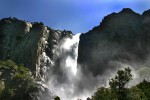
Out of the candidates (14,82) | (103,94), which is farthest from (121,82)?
(14,82)

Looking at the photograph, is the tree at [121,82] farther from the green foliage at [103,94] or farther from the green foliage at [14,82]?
the green foliage at [14,82]

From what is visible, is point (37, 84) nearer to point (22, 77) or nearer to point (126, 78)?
point (22, 77)

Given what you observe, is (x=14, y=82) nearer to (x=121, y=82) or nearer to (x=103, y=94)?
(x=103, y=94)

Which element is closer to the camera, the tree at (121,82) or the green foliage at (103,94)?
the tree at (121,82)

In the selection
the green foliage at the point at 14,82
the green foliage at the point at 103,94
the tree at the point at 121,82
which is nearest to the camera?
the tree at the point at 121,82

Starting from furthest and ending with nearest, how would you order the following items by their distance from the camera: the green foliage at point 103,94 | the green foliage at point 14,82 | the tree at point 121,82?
the green foliage at point 14,82 < the green foliage at point 103,94 < the tree at point 121,82

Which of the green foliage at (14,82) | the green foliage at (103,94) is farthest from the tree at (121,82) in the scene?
the green foliage at (14,82)

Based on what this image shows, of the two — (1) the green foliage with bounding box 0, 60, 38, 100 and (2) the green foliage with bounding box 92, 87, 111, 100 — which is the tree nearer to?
(2) the green foliage with bounding box 92, 87, 111, 100

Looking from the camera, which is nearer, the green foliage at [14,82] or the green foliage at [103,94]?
the green foliage at [103,94]

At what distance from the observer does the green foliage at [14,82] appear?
170125 millimetres

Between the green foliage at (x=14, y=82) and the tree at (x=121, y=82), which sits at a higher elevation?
the green foliage at (x=14, y=82)

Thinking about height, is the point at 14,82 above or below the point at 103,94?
above

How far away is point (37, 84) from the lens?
178 meters

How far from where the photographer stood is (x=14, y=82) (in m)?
183
